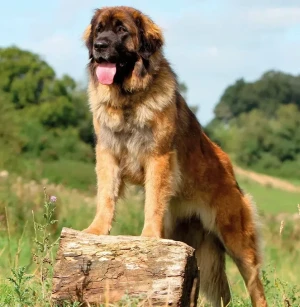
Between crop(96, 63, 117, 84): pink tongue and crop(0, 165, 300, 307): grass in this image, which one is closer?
crop(0, 165, 300, 307): grass

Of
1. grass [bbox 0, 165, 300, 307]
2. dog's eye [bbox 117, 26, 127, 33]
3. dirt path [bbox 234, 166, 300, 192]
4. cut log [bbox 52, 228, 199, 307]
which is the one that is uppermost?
dog's eye [bbox 117, 26, 127, 33]

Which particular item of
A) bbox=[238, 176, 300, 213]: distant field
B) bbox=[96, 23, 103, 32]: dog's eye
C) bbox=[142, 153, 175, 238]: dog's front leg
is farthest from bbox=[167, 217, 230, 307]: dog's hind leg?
bbox=[238, 176, 300, 213]: distant field

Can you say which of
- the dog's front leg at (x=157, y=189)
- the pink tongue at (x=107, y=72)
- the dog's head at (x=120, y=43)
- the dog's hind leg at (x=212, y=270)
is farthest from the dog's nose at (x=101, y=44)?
the dog's hind leg at (x=212, y=270)

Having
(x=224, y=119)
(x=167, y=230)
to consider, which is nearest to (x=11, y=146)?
(x=167, y=230)

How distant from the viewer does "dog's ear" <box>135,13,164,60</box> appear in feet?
22.6

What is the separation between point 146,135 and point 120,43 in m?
0.86

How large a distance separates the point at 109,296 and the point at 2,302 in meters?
0.93

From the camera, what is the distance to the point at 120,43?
22.0 ft

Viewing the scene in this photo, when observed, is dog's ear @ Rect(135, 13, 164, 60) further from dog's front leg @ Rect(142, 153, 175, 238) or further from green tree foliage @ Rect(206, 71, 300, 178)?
green tree foliage @ Rect(206, 71, 300, 178)

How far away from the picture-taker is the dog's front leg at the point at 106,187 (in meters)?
6.60

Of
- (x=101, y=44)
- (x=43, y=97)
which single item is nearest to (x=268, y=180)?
(x=43, y=97)

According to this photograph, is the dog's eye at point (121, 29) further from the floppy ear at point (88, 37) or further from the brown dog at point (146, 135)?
the floppy ear at point (88, 37)

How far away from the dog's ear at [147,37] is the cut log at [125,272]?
6.68 feet

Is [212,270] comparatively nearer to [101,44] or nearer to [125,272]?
[125,272]
